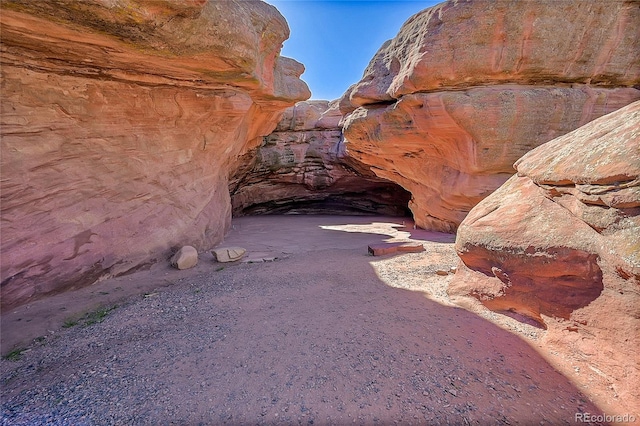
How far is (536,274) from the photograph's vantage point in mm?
3285

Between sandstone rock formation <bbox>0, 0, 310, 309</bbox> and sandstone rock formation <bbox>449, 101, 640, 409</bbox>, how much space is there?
5.02 metres

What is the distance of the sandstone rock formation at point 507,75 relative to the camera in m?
7.55

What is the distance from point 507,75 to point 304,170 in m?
11.6

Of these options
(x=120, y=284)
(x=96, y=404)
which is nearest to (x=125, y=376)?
(x=96, y=404)

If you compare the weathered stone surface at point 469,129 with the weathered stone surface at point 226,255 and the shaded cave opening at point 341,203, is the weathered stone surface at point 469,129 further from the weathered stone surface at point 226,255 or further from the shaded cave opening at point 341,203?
the shaded cave opening at point 341,203

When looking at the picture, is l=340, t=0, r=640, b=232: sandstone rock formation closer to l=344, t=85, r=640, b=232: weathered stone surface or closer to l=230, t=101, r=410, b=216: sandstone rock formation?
l=344, t=85, r=640, b=232: weathered stone surface

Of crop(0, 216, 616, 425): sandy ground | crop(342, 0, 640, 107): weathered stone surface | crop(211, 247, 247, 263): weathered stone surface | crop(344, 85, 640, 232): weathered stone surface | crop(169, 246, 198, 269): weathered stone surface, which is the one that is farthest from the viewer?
crop(344, 85, 640, 232): weathered stone surface

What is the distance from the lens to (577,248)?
292 cm

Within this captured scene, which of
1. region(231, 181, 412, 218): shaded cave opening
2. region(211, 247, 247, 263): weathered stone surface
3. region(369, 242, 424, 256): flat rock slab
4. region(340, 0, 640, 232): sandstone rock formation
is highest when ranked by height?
region(340, 0, 640, 232): sandstone rock formation

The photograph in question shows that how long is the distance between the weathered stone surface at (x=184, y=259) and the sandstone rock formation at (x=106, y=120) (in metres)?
0.36

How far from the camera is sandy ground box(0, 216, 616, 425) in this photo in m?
2.21

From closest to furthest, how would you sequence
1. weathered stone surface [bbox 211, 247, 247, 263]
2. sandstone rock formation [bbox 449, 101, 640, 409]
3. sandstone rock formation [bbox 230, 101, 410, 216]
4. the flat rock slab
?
sandstone rock formation [bbox 449, 101, 640, 409]
weathered stone surface [bbox 211, 247, 247, 263]
the flat rock slab
sandstone rock formation [bbox 230, 101, 410, 216]

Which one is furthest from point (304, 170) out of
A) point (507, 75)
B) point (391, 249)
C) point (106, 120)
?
point (106, 120)

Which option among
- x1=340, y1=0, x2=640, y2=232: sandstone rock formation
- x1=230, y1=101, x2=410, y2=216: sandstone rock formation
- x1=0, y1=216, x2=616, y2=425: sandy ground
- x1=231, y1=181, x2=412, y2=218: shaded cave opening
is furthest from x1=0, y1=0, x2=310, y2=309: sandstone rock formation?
x1=231, y1=181, x2=412, y2=218: shaded cave opening
